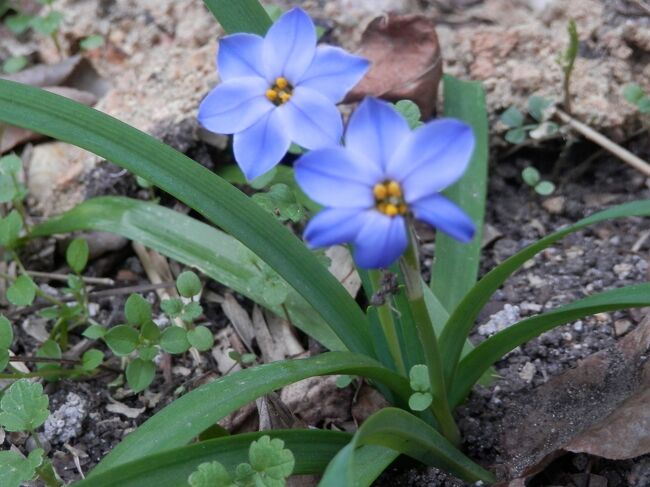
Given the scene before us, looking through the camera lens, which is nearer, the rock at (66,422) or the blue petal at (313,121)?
the blue petal at (313,121)

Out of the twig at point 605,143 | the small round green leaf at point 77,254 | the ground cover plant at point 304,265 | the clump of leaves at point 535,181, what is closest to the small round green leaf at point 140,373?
the ground cover plant at point 304,265

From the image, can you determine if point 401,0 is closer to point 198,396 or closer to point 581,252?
point 581,252

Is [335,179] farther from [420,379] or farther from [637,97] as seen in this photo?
[637,97]

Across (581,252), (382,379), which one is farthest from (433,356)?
(581,252)

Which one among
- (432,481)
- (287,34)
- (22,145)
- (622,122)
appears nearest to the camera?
(287,34)

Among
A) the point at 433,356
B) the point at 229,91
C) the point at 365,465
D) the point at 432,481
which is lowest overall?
the point at 432,481

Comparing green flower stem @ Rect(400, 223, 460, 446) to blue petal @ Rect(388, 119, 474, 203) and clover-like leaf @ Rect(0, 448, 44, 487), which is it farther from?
clover-like leaf @ Rect(0, 448, 44, 487)

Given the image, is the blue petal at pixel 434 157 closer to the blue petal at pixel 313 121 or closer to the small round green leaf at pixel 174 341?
the blue petal at pixel 313 121
